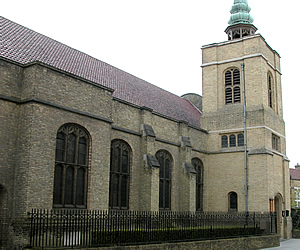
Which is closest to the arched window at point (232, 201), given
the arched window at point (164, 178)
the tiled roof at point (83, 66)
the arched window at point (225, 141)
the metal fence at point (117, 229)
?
the metal fence at point (117, 229)

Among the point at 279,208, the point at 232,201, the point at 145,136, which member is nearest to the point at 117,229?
the point at 145,136

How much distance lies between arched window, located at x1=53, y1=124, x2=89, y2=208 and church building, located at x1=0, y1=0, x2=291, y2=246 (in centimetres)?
5

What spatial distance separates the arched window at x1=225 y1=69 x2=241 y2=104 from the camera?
3388 centimetres

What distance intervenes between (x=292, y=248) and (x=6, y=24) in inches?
866

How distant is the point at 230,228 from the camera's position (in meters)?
23.8

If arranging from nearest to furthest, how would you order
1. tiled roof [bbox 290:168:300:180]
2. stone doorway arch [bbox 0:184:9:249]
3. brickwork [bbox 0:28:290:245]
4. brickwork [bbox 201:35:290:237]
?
stone doorway arch [bbox 0:184:9:249] → brickwork [bbox 0:28:290:245] → brickwork [bbox 201:35:290:237] → tiled roof [bbox 290:168:300:180]

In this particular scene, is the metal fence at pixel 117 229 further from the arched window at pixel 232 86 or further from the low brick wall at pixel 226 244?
the arched window at pixel 232 86

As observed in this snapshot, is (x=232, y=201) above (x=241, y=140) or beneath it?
beneath

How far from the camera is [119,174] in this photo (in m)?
23.8

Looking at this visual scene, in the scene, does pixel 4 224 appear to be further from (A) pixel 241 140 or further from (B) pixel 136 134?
(A) pixel 241 140

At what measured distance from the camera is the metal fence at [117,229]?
15781mm

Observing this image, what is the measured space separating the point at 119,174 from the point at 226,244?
716cm

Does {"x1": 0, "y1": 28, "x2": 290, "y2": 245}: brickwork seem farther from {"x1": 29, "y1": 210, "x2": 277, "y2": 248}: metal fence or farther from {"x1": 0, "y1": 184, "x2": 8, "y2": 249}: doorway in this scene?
{"x1": 29, "y1": 210, "x2": 277, "y2": 248}: metal fence

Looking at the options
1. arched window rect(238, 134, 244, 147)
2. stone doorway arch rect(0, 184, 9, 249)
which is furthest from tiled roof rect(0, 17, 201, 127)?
stone doorway arch rect(0, 184, 9, 249)
